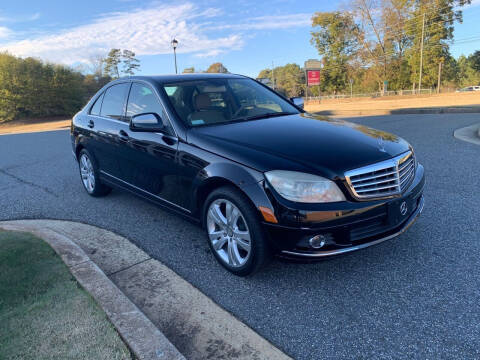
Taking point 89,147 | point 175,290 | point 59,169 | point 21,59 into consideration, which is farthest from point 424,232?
point 21,59

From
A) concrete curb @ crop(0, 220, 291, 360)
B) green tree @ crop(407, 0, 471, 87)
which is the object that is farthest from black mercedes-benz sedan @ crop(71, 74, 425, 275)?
green tree @ crop(407, 0, 471, 87)

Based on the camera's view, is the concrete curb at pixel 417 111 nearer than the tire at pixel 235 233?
No

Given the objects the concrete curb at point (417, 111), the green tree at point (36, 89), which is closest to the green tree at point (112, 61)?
the green tree at point (36, 89)

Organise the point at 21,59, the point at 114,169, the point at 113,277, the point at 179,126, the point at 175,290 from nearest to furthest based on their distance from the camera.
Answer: the point at 175,290 < the point at 113,277 < the point at 179,126 < the point at 114,169 < the point at 21,59

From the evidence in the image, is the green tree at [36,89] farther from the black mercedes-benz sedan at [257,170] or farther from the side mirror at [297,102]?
the side mirror at [297,102]

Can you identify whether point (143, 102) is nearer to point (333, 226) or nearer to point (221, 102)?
point (221, 102)

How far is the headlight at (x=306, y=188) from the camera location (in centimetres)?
252

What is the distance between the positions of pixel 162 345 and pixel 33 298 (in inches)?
46.3

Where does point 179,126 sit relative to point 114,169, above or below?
above

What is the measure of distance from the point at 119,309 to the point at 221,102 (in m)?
2.30

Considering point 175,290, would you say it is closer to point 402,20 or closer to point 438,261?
point 438,261

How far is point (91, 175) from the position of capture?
5.28 m

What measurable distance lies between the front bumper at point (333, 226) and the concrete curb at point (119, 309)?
1.01m

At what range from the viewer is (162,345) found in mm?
2074
